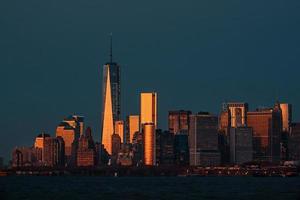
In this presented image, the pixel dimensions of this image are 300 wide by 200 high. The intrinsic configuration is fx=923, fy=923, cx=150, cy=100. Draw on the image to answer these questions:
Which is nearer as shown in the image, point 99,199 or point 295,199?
point 295,199

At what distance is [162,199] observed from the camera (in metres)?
168

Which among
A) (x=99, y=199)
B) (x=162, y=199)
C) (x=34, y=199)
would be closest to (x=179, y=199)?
(x=162, y=199)

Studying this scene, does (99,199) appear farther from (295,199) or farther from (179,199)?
(295,199)

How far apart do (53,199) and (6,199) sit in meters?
9.20

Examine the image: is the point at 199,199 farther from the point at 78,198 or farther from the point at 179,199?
the point at 78,198

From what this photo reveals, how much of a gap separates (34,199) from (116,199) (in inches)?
585

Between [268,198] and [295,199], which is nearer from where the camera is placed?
[295,199]

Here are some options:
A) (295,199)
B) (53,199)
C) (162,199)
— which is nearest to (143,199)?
(162,199)

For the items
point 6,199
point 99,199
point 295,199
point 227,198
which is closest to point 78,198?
point 99,199

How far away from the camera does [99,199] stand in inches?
6747

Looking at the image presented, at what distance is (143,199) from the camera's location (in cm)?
16738

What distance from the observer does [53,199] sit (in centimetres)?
16775

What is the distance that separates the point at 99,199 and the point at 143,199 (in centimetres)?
913

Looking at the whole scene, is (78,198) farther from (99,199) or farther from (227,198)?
(227,198)
